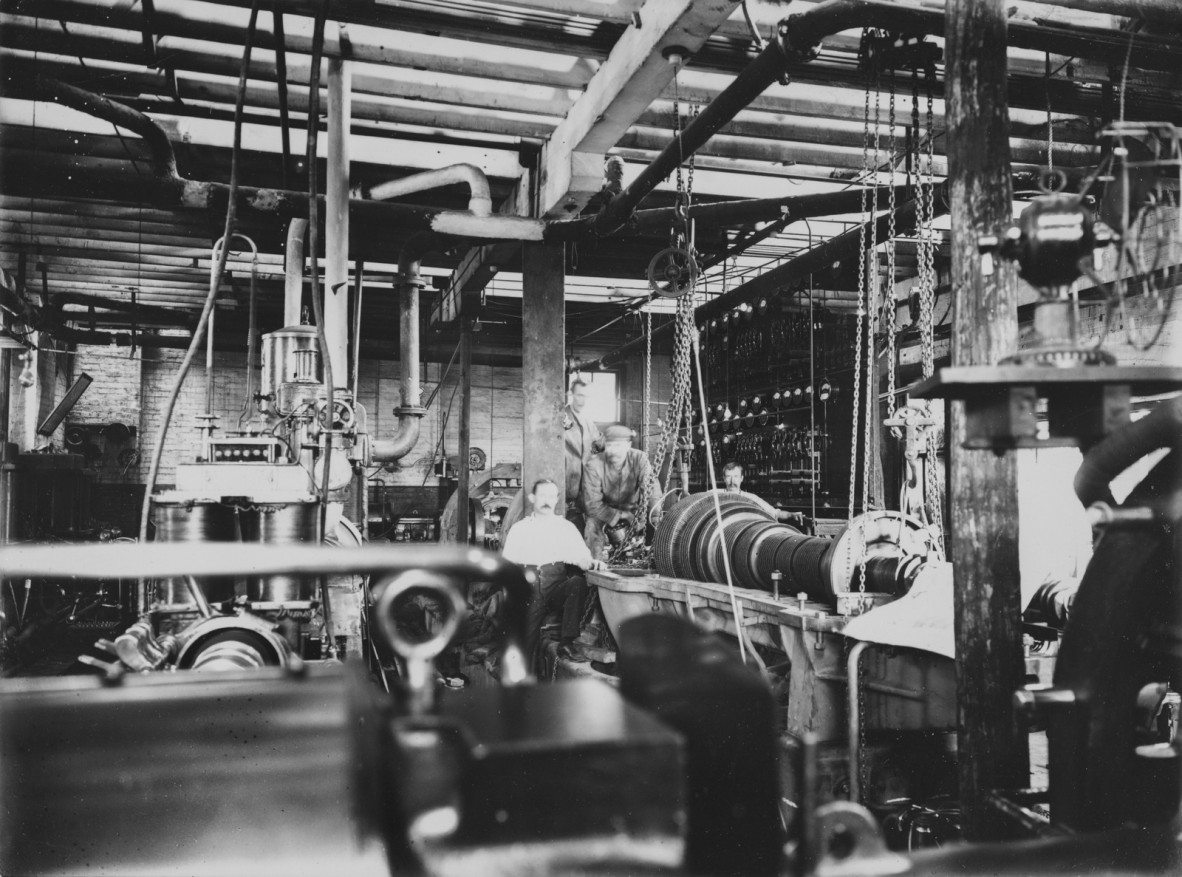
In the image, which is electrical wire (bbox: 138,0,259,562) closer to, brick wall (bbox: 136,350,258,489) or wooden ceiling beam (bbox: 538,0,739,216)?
wooden ceiling beam (bbox: 538,0,739,216)

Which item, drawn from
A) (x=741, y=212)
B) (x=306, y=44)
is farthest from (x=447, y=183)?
A: (x=741, y=212)

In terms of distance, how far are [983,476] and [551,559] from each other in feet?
15.2

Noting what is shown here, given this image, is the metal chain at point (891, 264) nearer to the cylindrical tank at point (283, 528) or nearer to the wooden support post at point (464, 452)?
the cylindrical tank at point (283, 528)

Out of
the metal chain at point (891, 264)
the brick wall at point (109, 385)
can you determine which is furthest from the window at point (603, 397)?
the metal chain at point (891, 264)

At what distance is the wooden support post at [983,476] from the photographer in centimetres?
256

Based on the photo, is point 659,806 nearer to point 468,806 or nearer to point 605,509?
point 468,806

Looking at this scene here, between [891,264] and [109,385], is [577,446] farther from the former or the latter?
[109,385]

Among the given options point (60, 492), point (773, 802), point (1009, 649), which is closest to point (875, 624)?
point (1009, 649)

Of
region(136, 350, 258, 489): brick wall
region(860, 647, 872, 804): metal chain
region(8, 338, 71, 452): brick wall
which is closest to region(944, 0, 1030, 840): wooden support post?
region(860, 647, 872, 804): metal chain

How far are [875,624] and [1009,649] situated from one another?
4.73 feet

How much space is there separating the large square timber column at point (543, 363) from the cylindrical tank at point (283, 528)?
369cm

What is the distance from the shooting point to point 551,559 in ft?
22.8

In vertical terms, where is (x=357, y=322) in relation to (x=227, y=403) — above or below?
below

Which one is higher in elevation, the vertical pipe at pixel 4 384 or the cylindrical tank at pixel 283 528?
the vertical pipe at pixel 4 384
